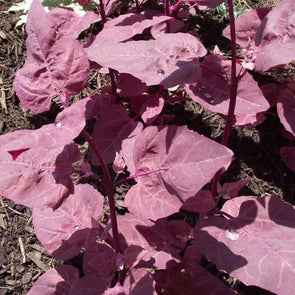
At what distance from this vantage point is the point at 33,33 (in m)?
1.09

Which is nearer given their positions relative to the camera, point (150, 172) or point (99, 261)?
point (150, 172)

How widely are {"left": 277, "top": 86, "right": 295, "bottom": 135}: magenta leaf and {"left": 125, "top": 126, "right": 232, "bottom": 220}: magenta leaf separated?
736 millimetres

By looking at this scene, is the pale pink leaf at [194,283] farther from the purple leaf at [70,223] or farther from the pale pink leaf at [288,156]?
the pale pink leaf at [288,156]

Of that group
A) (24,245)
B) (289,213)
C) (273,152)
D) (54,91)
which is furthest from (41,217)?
(273,152)

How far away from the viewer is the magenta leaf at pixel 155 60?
1.14 m

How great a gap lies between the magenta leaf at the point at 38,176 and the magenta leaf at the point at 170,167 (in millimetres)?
201

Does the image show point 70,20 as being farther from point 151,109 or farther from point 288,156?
point 288,156

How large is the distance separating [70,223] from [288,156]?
103 cm

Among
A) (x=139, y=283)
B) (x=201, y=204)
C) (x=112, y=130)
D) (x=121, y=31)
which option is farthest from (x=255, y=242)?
(x=121, y=31)

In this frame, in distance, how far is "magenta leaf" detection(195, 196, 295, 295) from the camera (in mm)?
1166

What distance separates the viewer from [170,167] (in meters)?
1.12

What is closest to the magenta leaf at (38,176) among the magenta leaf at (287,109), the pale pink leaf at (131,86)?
the pale pink leaf at (131,86)

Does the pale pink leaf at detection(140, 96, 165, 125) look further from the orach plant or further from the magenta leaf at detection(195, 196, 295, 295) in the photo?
the magenta leaf at detection(195, 196, 295, 295)

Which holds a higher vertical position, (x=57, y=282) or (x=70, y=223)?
(x=70, y=223)
